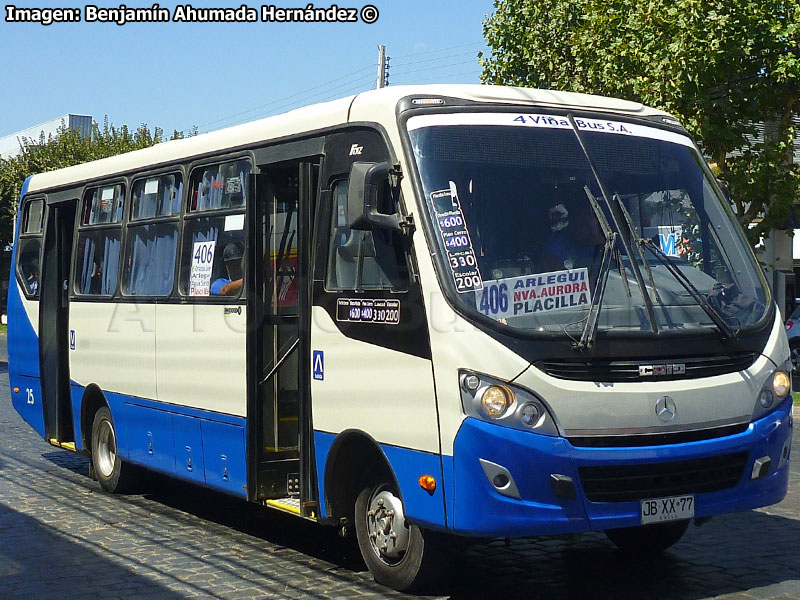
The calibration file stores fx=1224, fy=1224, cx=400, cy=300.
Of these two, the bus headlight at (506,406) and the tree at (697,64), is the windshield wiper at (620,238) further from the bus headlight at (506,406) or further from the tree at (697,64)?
the tree at (697,64)

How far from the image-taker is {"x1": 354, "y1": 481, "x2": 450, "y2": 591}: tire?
6.65m

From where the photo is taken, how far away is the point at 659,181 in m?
7.15

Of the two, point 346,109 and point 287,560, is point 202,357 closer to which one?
point 287,560

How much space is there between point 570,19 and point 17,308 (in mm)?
12120

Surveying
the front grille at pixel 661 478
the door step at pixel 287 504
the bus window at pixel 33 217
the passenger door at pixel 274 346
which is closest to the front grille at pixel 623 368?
the front grille at pixel 661 478

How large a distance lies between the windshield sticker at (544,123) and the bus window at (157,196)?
3.33m

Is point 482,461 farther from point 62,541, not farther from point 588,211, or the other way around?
point 62,541

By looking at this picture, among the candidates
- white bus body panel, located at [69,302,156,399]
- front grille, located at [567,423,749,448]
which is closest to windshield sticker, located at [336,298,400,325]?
front grille, located at [567,423,749,448]

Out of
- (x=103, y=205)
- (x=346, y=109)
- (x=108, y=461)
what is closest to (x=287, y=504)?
(x=346, y=109)

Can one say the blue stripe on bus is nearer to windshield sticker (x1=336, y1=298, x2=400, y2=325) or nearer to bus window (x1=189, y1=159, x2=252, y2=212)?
windshield sticker (x1=336, y1=298, x2=400, y2=325)

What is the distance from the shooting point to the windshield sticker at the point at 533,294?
6281 mm

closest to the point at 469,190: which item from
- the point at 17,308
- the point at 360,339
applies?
the point at 360,339

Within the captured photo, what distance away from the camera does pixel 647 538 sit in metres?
7.83

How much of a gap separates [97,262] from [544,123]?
5.50m
